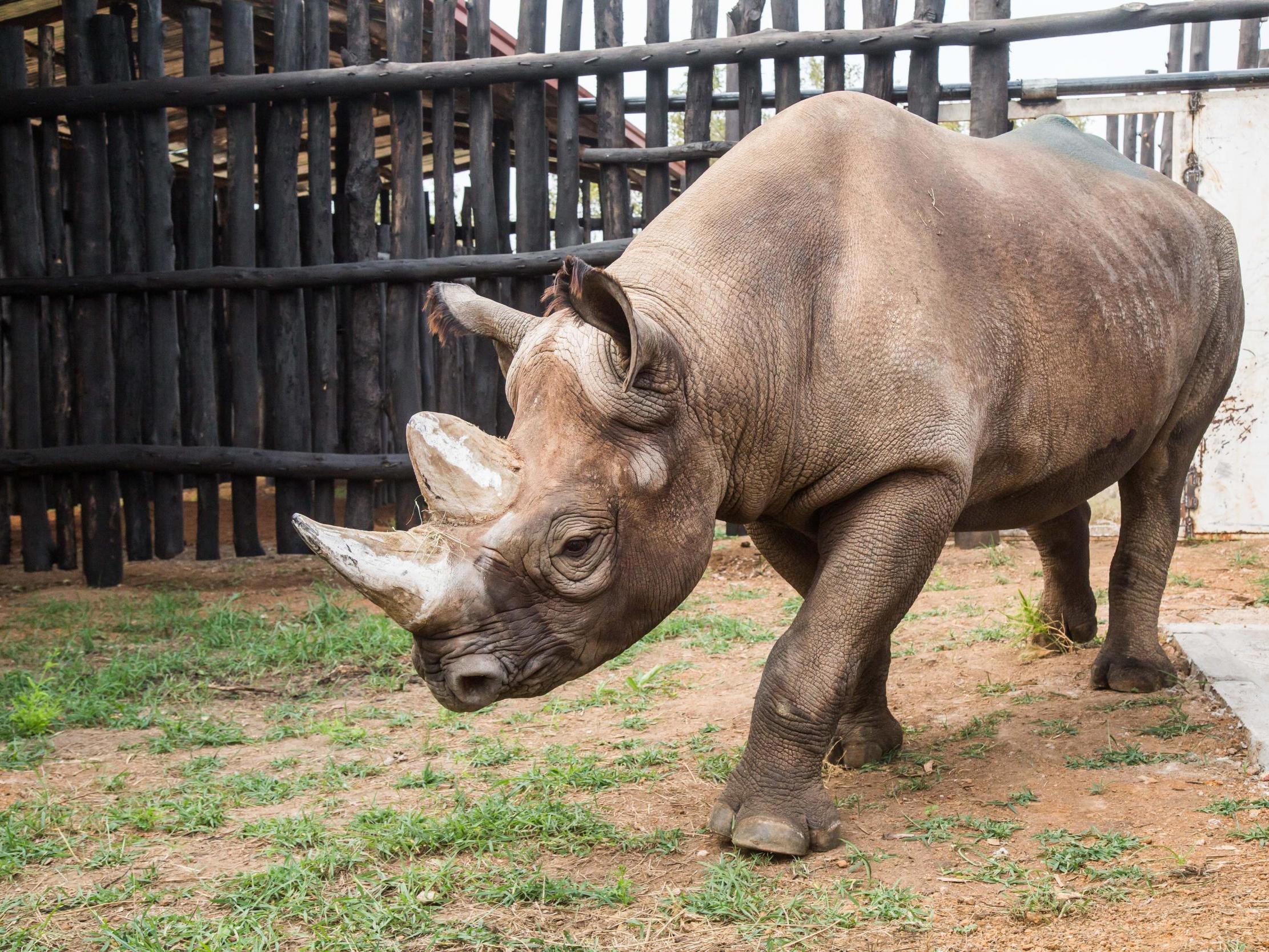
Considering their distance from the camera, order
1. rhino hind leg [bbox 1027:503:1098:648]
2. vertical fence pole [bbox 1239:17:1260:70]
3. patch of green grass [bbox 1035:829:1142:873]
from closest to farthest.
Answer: patch of green grass [bbox 1035:829:1142:873] < rhino hind leg [bbox 1027:503:1098:648] < vertical fence pole [bbox 1239:17:1260:70]

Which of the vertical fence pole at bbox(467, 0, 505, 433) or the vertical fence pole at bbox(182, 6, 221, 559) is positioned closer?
the vertical fence pole at bbox(467, 0, 505, 433)

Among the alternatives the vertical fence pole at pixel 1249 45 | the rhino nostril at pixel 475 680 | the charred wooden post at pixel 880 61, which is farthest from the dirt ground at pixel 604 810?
the vertical fence pole at pixel 1249 45

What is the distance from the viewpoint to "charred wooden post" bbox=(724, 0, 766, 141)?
789 cm

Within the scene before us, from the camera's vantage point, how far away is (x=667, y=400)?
340 centimetres

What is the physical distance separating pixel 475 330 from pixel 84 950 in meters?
1.91

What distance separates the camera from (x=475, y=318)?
3775mm

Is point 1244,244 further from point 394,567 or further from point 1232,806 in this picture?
point 394,567

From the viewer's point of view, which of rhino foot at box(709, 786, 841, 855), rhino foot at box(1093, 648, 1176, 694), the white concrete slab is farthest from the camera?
rhino foot at box(1093, 648, 1176, 694)

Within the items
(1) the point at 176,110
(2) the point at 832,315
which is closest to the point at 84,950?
(2) the point at 832,315

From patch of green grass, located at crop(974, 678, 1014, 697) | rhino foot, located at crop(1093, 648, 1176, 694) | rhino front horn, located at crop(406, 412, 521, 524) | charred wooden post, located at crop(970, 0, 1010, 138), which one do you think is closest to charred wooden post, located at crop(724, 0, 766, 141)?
charred wooden post, located at crop(970, 0, 1010, 138)

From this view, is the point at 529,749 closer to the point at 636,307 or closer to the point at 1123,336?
the point at 636,307

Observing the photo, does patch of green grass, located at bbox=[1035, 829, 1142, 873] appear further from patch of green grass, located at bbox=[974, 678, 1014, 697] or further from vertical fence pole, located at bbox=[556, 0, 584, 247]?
vertical fence pole, located at bbox=[556, 0, 584, 247]

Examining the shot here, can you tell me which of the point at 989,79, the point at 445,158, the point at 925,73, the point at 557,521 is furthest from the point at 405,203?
the point at 557,521

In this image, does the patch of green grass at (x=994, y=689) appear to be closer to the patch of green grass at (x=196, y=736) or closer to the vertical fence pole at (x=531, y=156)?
the patch of green grass at (x=196, y=736)
